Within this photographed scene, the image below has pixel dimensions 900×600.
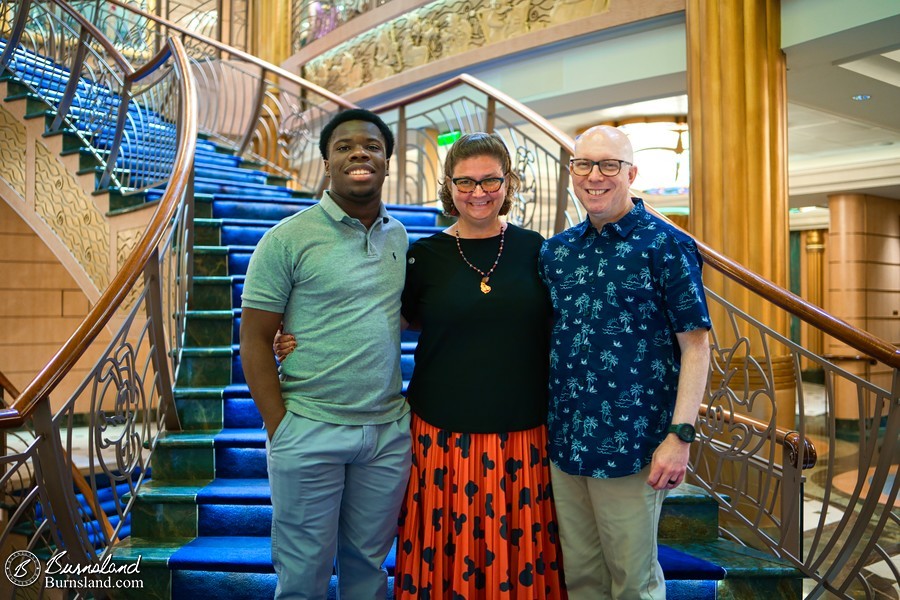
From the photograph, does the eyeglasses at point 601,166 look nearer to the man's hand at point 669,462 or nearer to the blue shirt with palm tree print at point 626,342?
the blue shirt with palm tree print at point 626,342

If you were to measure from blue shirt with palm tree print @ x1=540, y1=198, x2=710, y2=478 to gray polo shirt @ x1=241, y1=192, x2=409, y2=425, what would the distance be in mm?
476

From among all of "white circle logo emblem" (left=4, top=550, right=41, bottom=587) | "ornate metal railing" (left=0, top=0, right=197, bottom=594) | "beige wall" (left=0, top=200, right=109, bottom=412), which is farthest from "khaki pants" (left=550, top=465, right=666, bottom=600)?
"beige wall" (left=0, top=200, right=109, bottom=412)

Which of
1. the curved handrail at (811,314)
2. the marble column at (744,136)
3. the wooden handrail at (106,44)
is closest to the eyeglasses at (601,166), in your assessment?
the curved handrail at (811,314)

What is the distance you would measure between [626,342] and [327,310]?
73 centimetres

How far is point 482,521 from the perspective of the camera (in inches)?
73.8

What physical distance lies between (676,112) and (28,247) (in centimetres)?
839

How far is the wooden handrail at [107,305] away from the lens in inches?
84.3

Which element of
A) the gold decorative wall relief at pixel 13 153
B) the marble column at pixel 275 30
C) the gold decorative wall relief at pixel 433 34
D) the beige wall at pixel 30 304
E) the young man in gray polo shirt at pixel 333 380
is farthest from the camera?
the marble column at pixel 275 30

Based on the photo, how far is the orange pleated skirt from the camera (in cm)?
185

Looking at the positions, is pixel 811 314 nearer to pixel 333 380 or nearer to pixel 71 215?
pixel 333 380

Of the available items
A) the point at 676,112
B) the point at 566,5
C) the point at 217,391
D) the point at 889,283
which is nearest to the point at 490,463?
the point at 217,391

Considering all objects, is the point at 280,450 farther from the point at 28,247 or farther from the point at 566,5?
the point at 28,247

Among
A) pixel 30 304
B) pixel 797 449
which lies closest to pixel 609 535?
pixel 797 449

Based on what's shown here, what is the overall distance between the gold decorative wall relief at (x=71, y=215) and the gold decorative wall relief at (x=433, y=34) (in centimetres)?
372
